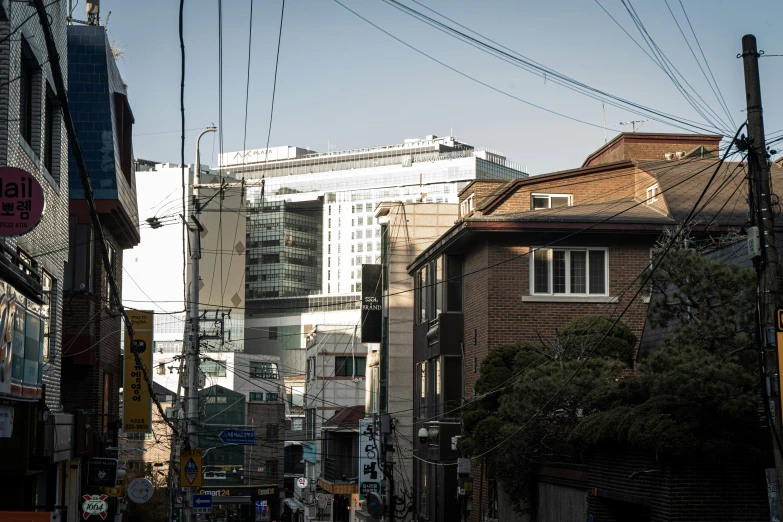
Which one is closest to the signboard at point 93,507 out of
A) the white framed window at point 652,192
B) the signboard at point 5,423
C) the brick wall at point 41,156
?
the brick wall at point 41,156

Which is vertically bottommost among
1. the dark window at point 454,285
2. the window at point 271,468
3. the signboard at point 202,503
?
the window at point 271,468

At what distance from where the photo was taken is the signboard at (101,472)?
3034 centimetres

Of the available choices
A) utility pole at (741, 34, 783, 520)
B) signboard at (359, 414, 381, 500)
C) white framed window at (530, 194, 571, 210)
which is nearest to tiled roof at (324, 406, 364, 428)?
signboard at (359, 414, 381, 500)

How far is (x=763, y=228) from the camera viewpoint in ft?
46.6

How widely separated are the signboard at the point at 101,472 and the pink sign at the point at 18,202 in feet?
55.5

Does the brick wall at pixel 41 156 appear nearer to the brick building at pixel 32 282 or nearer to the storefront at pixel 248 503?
the brick building at pixel 32 282

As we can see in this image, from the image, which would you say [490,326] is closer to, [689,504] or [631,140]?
[631,140]

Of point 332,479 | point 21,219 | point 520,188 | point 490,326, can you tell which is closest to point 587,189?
point 520,188

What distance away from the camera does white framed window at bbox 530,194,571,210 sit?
36719mm

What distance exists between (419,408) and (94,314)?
48.2ft

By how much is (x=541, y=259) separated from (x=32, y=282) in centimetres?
1738

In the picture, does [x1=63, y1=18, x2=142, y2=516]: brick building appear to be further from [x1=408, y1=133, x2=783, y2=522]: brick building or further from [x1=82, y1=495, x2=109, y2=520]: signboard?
[x1=408, y1=133, x2=783, y2=522]: brick building

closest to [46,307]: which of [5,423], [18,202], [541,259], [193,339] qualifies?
[5,423]

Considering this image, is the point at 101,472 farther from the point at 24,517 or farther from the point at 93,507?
the point at 24,517
